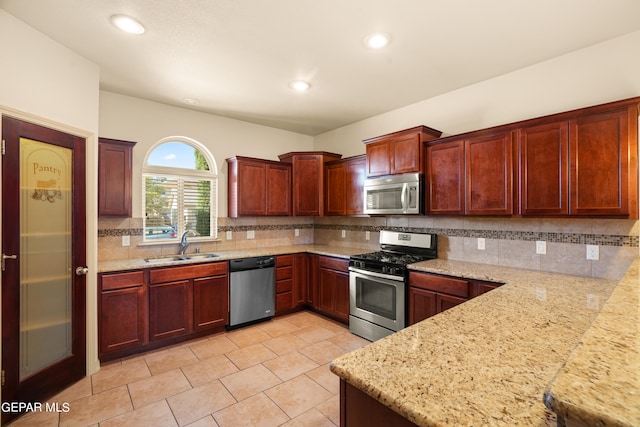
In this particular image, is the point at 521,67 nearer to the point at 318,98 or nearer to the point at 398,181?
the point at 398,181

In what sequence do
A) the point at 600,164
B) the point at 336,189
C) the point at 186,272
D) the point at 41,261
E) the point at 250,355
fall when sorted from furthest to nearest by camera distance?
the point at 336,189, the point at 186,272, the point at 250,355, the point at 41,261, the point at 600,164

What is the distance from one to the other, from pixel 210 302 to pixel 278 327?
0.91 metres

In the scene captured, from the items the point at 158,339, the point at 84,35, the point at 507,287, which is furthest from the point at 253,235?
the point at 507,287

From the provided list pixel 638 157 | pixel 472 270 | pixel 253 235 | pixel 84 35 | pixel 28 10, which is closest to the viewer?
pixel 28 10

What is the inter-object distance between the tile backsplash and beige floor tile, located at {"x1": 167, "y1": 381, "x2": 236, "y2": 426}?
185 cm

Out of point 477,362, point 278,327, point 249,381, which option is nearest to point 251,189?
point 278,327

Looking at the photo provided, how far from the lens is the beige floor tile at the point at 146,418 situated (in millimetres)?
2070

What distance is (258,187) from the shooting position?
4.30 m

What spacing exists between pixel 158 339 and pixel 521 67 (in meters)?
4.56

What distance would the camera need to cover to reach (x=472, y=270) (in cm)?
278

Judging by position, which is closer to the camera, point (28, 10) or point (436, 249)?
point (28, 10)

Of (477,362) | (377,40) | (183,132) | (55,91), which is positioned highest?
(377,40)

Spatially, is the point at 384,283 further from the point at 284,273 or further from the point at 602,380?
the point at 602,380

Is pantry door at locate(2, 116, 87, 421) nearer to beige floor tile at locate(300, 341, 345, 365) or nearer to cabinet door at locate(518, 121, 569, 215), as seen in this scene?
beige floor tile at locate(300, 341, 345, 365)
